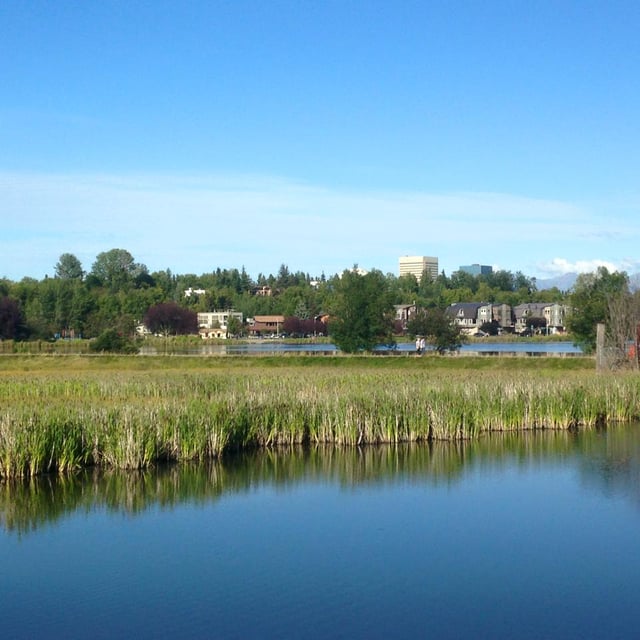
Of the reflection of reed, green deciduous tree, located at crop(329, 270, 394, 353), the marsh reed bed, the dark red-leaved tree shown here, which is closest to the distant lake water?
green deciduous tree, located at crop(329, 270, 394, 353)

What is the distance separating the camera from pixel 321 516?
54.2 feet

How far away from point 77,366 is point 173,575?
1593 inches

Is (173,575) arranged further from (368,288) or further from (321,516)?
(368,288)

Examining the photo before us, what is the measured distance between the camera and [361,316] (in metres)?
59.5

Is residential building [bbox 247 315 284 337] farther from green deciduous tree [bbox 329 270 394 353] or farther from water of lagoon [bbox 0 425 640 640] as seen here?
water of lagoon [bbox 0 425 640 640]

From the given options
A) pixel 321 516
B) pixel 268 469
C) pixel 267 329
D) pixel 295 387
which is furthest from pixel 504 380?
pixel 267 329

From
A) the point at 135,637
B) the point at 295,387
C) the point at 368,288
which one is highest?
the point at 368,288

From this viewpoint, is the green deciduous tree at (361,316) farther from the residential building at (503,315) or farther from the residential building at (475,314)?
the residential building at (503,315)

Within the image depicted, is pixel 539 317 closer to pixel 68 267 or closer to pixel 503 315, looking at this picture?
pixel 503 315

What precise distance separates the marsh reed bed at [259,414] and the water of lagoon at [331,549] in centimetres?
68

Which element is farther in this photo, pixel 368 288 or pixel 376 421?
pixel 368 288

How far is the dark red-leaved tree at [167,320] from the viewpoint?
11375 centimetres

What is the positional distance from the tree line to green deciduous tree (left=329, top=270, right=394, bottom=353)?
0.06 metres

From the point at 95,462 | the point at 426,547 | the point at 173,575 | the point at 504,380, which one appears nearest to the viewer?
the point at 173,575
